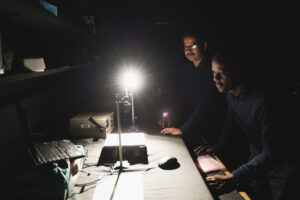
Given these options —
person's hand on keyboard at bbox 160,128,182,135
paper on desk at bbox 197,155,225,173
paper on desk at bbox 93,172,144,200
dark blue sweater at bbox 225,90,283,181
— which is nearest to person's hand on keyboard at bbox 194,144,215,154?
paper on desk at bbox 197,155,225,173

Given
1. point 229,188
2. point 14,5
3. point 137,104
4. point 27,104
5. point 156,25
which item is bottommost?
point 229,188

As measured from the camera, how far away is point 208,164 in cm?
144

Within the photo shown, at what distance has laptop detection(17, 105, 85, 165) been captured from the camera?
915 millimetres

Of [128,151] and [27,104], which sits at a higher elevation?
[27,104]

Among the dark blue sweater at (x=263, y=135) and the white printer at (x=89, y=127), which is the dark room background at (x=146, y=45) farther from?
the dark blue sweater at (x=263, y=135)

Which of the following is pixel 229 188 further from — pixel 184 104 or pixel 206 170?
pixel 184 104

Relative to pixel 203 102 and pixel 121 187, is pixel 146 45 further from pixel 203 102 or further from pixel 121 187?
pixel 121 187

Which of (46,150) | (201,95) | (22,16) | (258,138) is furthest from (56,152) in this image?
(201,95)

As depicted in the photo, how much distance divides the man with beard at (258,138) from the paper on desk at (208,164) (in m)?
0.12

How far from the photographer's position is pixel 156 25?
10.0ft

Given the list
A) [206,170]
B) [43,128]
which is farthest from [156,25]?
[206,170]

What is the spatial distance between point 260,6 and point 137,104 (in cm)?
228

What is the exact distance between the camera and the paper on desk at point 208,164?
Answer: 1384 mm

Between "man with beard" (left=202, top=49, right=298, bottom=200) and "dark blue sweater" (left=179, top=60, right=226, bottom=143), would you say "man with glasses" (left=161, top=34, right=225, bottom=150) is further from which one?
"man with beard" (left=202, top=49, right=298, bottom=200)
